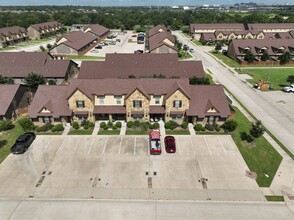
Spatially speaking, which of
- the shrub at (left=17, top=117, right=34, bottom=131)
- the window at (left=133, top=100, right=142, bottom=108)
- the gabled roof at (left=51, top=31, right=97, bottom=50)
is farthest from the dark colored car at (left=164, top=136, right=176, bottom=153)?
the gabled roof at (left=51, top=31, right=97, bottom=50)

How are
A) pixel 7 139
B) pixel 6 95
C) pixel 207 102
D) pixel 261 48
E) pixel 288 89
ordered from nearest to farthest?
pixel 7 139
pixel 207 102
pixel 6 95
pixel 288 89
pixel 261 48

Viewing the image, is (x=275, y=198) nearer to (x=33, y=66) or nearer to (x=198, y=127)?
(x=198, y=127)

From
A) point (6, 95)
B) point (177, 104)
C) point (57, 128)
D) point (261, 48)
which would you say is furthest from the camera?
point (261, 48)

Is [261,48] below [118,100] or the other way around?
the other way around

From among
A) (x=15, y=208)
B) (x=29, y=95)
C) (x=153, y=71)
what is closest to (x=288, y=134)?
(x=153, y=71)

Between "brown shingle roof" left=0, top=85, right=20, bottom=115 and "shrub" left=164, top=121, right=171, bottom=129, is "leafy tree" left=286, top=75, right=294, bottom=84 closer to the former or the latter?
"shrub" left=164, top=121, right=171, bottom=129

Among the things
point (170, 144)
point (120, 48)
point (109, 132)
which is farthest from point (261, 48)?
point (109, 132)

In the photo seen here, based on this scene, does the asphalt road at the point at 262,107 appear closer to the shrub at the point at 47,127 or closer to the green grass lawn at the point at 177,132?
the green grass lawn at the point at 177,132

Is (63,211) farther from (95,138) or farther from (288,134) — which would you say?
(288,134)
